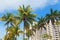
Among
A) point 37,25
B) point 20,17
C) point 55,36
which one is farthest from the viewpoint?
point 55,36

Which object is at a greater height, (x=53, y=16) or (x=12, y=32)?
(x=53, y=16)

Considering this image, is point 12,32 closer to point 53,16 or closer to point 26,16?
point 26,16

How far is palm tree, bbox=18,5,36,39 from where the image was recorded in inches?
2958

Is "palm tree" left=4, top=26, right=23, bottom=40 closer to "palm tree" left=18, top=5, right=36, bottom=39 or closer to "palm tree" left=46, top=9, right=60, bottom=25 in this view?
"palm tree" left=18, top=5, right=36, bottom=39

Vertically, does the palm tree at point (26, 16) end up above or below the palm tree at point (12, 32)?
above

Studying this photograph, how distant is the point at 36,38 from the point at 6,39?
66.4 meters

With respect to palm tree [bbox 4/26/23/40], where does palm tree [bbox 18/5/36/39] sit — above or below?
above

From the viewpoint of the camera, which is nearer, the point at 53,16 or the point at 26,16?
the point at 26,16

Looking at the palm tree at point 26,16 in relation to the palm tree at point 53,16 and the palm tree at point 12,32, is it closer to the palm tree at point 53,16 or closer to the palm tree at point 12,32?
the palm tree at point 12,32

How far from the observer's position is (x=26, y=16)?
76375 mm

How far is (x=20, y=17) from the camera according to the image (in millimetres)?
75562

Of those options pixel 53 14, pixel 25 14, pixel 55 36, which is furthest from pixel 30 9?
pixel 55 36

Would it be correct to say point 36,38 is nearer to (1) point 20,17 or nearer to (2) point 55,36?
(2) point 55,36

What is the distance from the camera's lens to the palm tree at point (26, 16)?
7512 centimetres
